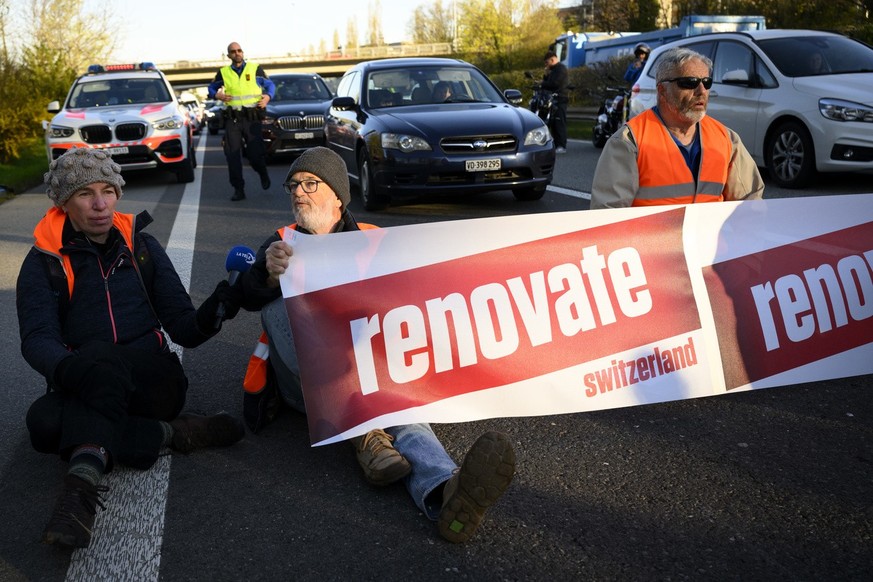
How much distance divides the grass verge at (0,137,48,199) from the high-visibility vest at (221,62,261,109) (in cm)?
479

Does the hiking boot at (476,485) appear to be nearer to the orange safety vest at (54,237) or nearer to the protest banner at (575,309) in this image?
the protest banner at (575,309)

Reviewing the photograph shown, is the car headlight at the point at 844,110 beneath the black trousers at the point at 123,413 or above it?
above

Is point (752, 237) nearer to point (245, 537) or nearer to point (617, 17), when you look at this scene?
point (245, 537)

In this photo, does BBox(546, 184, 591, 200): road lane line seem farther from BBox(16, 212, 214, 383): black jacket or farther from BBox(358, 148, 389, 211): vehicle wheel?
BBox(16, 212, 214, 383): black jacket

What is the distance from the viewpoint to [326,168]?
4.18m

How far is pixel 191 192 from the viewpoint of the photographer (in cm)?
1459

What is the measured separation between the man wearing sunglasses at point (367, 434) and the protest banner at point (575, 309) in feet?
0.40

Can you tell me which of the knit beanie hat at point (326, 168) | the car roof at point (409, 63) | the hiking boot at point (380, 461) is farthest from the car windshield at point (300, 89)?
the hiking boot at point (380, 461)

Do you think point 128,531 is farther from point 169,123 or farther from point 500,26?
point 500,26

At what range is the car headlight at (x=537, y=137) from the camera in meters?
10.6

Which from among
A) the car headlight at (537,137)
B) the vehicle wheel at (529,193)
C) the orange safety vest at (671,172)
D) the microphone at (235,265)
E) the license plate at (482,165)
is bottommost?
the vehicle wheel at (529,193)

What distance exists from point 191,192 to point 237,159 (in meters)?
1.89

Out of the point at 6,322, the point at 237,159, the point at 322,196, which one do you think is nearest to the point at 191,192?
the point at 237,159

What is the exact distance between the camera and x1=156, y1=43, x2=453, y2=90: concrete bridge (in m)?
Answer: 99.9
